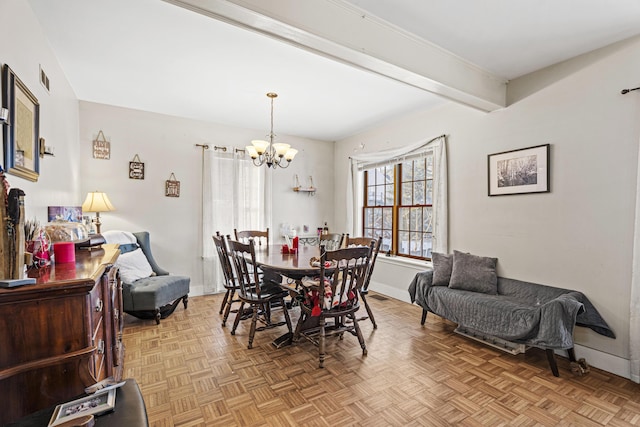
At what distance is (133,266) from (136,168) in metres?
1.42

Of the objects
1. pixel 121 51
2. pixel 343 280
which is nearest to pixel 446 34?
pixel 343 280

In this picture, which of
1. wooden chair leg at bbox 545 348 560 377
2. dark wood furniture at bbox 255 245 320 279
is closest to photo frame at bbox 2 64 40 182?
dark wood furniture at bbox 255 245 320 279

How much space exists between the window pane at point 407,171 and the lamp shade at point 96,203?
3.93m

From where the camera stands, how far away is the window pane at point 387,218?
4.72 metres

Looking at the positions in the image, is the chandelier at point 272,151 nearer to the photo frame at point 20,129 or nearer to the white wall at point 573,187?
the photo frame at point 20,129

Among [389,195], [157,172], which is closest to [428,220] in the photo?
[389,195]

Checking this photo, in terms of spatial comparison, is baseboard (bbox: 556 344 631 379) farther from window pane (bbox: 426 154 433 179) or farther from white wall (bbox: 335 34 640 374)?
window pane (bbox: 426 154 433 179)

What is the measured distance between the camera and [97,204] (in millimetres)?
3520

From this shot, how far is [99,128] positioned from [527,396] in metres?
5.23

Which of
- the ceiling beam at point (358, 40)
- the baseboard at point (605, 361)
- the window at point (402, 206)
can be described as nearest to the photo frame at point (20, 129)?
the ceiling beam at point (358, 40)

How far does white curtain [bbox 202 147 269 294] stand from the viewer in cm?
454

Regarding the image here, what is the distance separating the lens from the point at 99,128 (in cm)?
388

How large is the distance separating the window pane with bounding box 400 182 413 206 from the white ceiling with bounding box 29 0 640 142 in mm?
1114

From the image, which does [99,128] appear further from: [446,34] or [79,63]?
[446,34]
